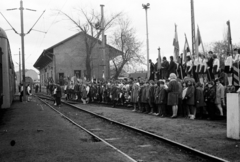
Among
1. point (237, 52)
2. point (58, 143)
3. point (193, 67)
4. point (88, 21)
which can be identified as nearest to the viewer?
point (58, 143)

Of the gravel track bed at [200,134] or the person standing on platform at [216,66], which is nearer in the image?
the gravel track bed at [200,134]

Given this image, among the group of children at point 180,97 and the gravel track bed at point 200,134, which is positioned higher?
the group of children at point 180,97

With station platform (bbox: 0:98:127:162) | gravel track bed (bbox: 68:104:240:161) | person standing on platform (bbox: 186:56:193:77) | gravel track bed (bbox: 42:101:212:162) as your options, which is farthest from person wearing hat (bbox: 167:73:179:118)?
station platform (bbox: 0:98:127:162)

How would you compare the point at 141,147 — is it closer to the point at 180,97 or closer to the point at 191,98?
the point at 191,98

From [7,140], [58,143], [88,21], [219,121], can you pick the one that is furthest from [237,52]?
[88,21]

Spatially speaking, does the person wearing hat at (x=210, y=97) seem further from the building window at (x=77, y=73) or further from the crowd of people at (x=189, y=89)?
the building window at (x=77, y=73)

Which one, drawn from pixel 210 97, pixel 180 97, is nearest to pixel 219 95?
pixel 210 97

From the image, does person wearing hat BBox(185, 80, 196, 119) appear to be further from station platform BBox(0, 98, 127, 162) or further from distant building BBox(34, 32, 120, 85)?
distant building BBox(34, 32, 120, 85)

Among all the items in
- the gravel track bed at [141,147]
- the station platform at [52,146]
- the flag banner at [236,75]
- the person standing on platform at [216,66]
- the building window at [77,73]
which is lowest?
the gravel track bed at [141,147]

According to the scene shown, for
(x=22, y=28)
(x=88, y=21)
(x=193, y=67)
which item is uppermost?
(x=88, y=21)

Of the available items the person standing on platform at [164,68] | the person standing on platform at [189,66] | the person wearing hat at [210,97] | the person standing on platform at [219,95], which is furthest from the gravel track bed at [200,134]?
the person standing on platform at [164,68]

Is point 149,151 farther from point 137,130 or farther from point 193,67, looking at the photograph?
point 193,67

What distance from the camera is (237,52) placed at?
1220cm

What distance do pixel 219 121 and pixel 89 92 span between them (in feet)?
52.6
